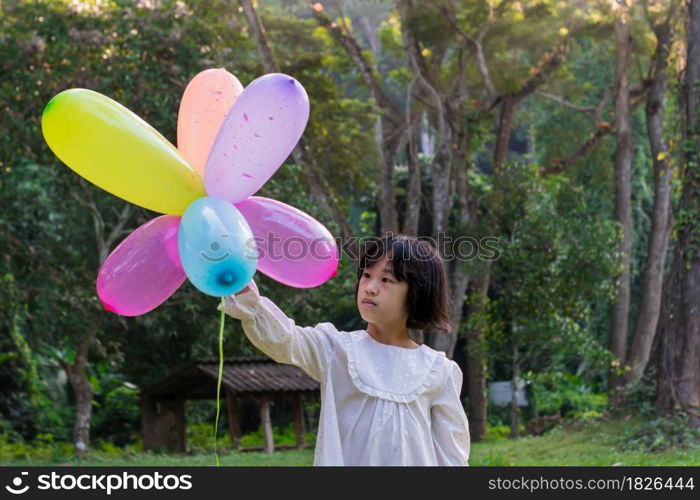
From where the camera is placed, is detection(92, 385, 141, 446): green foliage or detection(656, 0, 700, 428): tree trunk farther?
detection(92, 385, 141, 446): green foliage

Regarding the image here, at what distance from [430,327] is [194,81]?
1.20 metres

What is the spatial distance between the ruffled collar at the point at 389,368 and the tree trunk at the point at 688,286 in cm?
553

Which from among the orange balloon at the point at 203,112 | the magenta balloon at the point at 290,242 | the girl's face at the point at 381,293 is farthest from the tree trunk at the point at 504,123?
the girl's face at the point at 381,293

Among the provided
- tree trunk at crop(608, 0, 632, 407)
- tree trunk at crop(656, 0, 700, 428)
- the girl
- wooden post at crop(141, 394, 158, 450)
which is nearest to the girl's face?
the girl

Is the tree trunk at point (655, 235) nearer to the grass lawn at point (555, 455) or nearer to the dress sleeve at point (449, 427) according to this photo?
the grass lawn at point (555, 455)

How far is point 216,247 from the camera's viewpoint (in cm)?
311

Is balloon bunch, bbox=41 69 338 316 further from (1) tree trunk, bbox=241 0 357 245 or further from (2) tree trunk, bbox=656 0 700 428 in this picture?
(1) tree trunk, bbox=241 0 357 245

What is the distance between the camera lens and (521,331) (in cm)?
1226

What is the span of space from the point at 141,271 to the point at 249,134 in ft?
1.79

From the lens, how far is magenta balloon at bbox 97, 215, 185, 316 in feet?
11.1

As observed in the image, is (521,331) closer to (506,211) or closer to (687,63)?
(506,211)

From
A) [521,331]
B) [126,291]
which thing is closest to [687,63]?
[521,331]

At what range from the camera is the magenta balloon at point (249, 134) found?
Result: 332 centimetres

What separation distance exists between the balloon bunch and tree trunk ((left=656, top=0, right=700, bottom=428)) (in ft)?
18.0
